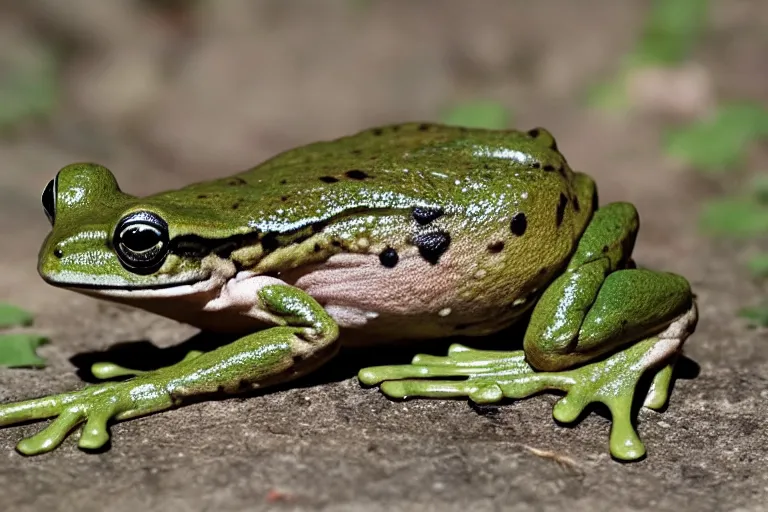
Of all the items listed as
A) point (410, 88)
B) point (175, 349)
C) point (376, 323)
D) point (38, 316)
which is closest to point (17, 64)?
point (410, 88)

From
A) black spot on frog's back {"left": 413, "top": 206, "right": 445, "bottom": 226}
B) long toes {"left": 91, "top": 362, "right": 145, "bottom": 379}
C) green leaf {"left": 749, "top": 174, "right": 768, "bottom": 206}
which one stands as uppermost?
black spot on frog's back {"left": 413, "top": 206, "right": 445, "bottom": 226}

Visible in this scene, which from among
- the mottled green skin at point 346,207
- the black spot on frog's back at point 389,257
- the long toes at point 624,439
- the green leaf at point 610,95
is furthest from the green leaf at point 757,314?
the green leaf at point 610,95

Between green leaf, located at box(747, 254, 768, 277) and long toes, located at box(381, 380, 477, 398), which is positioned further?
green leaf, located at box(747, 254, 768, 277)

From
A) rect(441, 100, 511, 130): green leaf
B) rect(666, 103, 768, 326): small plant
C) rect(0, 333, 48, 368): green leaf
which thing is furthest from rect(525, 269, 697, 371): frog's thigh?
rect(441, 100, 511, 130): green leaf

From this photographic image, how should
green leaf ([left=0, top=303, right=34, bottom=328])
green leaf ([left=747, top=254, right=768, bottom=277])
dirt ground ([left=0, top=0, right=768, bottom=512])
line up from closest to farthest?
1. dirt ground ([left=0, top=0, right=768, bottom=512])
2. green leaf ([left=0, top=303, right=34, bottom=328])
3. green leaf ([left=747, top=254, right=768, bottom=277])

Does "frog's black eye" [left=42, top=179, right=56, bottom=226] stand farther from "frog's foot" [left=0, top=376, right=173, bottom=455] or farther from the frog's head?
"frog's foot" [left=0, top=376, right=173, bottom=455]

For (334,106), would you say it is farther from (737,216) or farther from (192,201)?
(192,201)

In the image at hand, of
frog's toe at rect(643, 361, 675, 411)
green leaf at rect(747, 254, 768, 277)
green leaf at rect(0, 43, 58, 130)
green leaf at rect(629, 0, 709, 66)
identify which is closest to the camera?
frog's toe at rect(643, 361, 675, 411)
